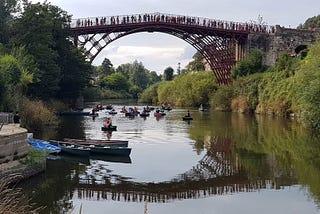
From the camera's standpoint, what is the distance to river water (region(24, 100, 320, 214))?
15.2m

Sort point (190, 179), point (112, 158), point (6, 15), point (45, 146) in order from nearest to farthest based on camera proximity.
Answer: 1. point (190, 179)
2. point (45, 146)
3. point (112, 158)
4. point (6, 15)

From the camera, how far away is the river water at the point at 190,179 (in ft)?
49.8

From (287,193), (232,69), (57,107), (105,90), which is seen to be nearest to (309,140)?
(287,193)

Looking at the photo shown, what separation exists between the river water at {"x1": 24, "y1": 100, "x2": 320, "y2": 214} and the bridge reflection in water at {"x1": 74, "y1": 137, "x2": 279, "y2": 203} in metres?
0.03

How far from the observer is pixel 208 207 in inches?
594

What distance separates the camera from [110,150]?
23781 mm

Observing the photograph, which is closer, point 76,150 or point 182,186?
point 182,186

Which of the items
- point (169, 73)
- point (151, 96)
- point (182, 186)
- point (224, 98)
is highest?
point (169, 73)

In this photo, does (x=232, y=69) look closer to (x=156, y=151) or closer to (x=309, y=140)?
(x=309, y=140)

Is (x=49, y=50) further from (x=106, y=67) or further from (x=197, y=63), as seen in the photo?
(x=106, y=67)

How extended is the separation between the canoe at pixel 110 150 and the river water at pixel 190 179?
0.42m

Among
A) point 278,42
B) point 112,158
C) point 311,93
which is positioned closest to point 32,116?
point 112,158

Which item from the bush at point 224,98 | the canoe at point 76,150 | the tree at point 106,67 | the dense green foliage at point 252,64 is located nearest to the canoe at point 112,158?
the canoe at point 76,150

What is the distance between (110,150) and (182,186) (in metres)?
6.79
